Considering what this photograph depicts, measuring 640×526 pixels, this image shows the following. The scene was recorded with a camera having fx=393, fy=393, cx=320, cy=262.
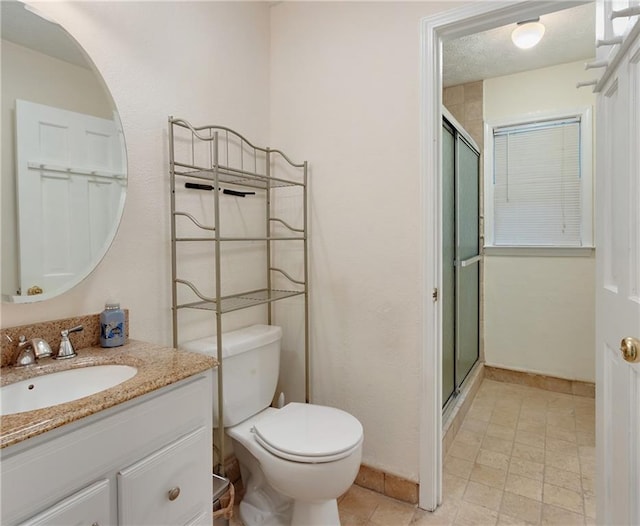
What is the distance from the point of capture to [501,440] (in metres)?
2.25

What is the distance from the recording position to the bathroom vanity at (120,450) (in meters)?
0.72

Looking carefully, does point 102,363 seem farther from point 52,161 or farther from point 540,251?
point 540,251

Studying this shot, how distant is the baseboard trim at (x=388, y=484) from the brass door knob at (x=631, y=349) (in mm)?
1143

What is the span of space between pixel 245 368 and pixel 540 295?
2355 mm

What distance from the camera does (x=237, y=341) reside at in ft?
5.19

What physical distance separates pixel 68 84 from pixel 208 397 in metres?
1.03

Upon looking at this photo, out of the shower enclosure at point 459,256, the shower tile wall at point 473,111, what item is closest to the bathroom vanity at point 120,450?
the shower enclosure at point 459,256

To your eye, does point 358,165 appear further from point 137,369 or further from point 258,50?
point 137,369

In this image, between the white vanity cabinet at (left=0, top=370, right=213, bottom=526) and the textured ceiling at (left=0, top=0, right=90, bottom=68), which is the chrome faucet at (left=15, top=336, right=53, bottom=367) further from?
the textured ceiling at (left=0, top=0, right=90, bottom=68)

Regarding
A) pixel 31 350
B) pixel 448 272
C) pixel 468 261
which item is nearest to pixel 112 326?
pixel 31 350

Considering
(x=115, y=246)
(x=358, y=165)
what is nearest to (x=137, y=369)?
(x=115, y=246)

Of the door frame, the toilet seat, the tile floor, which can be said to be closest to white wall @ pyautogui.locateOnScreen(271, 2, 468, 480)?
the door frame

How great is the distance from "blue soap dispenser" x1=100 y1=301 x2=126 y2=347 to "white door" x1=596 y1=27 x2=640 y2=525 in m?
1.39

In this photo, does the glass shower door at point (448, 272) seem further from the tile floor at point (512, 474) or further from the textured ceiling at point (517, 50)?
the textured ceiling at point (517, 50)
